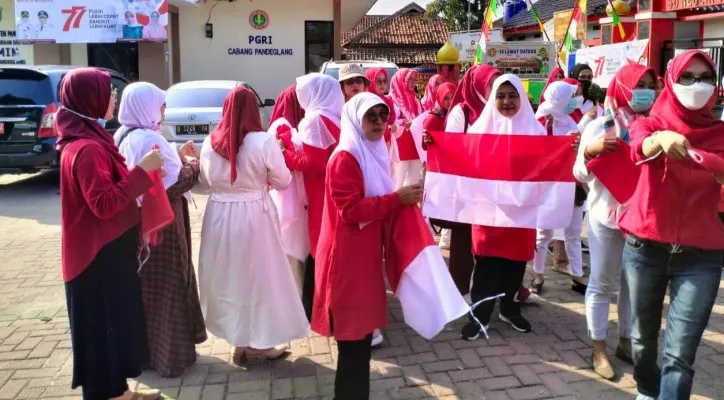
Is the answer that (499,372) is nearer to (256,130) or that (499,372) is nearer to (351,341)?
(351,341)

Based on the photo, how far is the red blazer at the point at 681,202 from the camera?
2.90 meters

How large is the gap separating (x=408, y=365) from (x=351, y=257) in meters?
1.28

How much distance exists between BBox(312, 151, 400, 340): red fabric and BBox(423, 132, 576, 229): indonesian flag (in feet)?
4.33

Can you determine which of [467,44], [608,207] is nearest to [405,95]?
[608,207]

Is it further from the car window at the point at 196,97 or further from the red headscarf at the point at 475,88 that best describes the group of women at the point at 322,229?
the car window at the point at 196,97

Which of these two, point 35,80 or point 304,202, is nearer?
point 304,202

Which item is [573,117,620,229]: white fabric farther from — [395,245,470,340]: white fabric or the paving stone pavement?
[395,245,470,340]: white fabric

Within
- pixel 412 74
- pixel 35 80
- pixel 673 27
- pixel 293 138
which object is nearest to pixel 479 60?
pixel 673 27

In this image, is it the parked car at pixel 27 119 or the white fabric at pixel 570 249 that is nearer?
the white fabric at pixel 570 249

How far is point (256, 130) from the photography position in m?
3.81

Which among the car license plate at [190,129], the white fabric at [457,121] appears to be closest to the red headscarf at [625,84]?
the white fabric at [457,121]

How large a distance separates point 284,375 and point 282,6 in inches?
662

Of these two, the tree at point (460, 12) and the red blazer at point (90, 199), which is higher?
the tree at point (460, 12)

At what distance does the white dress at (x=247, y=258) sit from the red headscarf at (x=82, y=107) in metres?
0.77
